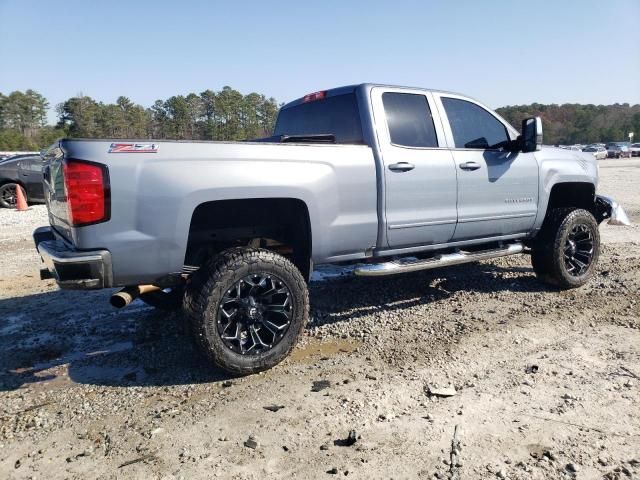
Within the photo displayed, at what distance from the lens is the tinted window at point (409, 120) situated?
415 cm

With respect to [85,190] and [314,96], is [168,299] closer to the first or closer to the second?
[85,190]

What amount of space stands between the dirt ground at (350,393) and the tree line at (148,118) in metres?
1.89

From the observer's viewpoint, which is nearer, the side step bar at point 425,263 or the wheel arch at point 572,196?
the side step bar at point 425,263

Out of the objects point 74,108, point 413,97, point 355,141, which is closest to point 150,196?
point 355,141

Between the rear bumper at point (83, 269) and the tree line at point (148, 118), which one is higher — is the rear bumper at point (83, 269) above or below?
below

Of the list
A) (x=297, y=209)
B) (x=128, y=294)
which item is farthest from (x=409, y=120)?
(x=128, y=294)

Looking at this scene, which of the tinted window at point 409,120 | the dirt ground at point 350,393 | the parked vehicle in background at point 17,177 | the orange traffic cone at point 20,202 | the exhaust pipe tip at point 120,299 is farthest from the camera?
the parked vehicle in background at point 17,177

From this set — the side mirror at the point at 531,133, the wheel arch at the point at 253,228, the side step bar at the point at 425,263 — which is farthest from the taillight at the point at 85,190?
the side mirror at the point at 531,133

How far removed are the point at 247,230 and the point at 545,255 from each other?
329 cm

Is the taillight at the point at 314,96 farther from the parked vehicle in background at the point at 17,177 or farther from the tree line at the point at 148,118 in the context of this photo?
the parked vehicle in background at the point at 17,177

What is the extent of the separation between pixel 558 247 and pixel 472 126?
5.21 feet

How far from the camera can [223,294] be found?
10.5 feet

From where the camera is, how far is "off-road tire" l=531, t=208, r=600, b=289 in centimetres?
508

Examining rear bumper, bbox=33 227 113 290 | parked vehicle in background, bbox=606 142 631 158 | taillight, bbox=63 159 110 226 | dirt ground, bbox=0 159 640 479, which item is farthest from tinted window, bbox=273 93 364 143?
parked vehicle in background, bbox=606 142 631 158
